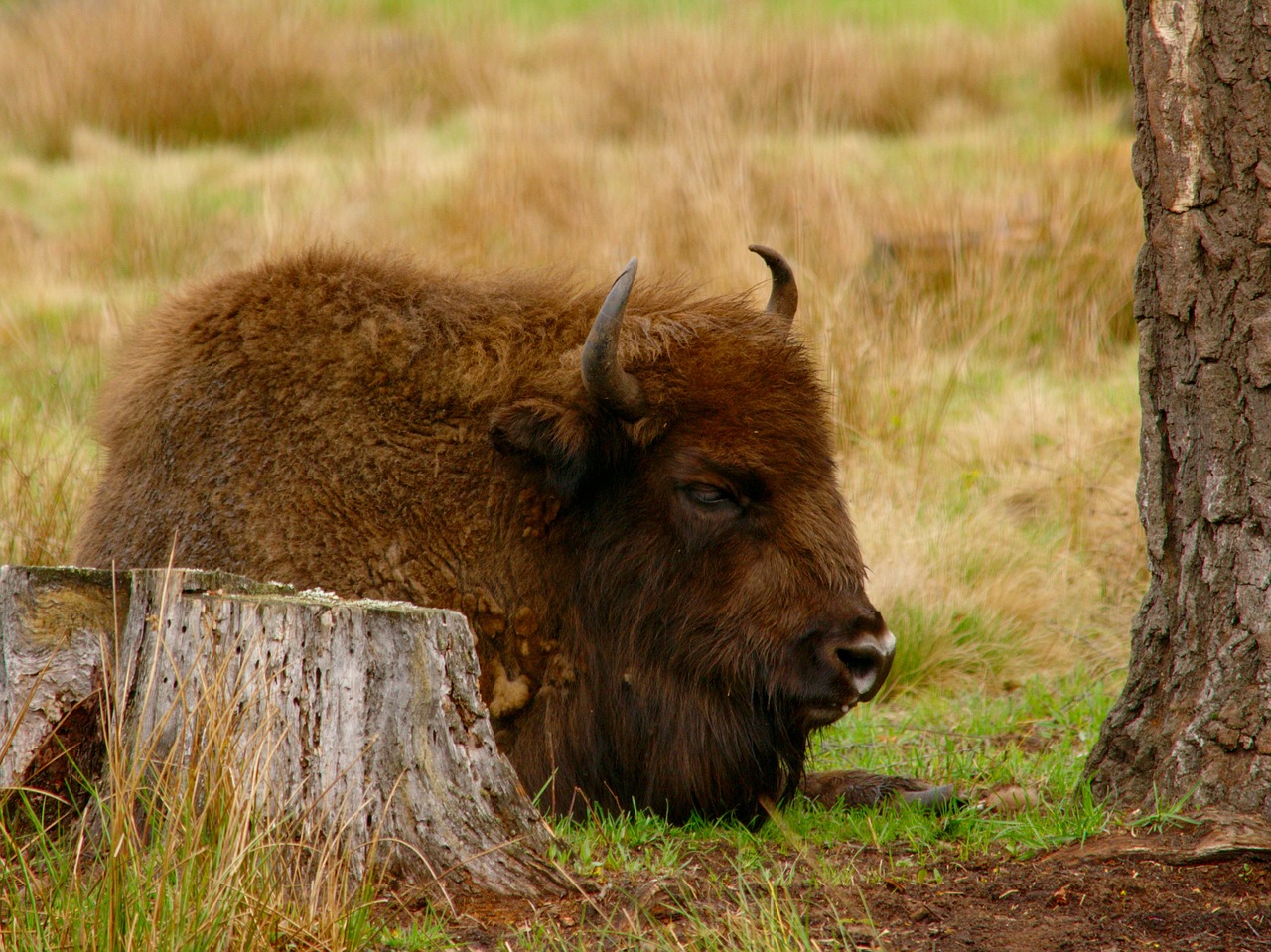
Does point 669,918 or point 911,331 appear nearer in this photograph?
point 669,918

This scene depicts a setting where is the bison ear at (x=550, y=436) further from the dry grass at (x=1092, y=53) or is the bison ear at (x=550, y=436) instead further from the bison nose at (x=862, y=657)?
the dry grass at (x=1092, y=53)

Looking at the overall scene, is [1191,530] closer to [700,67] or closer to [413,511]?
[413,511]

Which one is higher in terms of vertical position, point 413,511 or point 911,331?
point 413,511

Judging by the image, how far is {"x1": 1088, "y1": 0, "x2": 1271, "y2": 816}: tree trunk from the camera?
317 centimetres

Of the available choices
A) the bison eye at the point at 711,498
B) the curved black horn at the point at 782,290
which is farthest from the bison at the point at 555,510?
the curved black horn at the point at 782,290

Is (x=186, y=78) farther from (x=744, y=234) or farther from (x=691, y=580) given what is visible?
(x=691, y=580)

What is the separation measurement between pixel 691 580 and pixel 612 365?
0.70 meters

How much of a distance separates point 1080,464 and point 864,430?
122 centimetres

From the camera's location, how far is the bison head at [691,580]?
3.98m

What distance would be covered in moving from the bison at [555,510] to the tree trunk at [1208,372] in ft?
2.89

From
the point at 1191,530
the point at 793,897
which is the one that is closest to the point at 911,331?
the point at 1191,530

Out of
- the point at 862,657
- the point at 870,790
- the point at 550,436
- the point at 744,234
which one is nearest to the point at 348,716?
the point at 550,436

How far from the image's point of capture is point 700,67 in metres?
16.1

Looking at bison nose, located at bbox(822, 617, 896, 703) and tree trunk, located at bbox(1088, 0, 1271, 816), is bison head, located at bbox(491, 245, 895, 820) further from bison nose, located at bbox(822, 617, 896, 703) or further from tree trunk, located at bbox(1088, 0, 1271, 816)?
tree trunk, located at bbox(1088, 0, 1271, 816)
